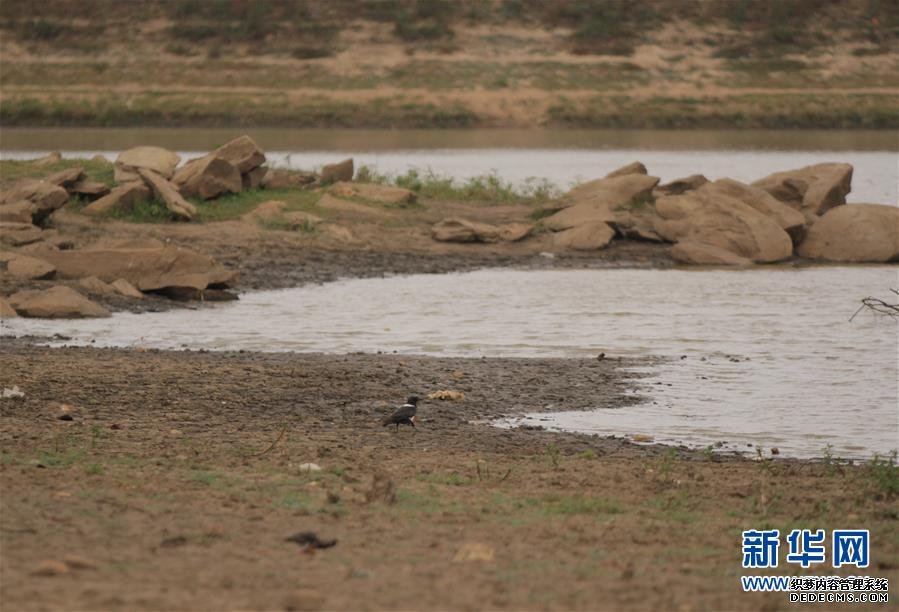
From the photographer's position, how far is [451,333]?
1362 centimetres

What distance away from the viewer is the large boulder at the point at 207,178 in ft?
64.3

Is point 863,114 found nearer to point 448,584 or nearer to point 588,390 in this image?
point 588,390

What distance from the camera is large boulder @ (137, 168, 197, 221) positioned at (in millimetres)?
18594

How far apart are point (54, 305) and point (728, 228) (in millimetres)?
9455

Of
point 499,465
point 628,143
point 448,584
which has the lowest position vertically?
point 628,143

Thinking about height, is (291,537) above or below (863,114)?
above

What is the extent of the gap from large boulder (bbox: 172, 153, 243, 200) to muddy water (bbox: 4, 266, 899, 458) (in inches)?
140

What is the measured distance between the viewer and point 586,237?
19.4 metres

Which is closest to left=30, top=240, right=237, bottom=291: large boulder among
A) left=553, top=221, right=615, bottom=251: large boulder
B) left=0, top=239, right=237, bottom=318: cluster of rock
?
left=0, top=239, right=237, bottom=318: cluster of rock

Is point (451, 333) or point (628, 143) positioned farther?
point (628, 143)

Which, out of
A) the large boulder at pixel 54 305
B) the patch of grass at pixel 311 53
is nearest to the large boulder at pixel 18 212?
the large boulder at pixel 54 305

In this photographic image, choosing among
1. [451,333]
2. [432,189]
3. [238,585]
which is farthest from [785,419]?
[432,189]

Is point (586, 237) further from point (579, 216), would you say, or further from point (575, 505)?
point (575, 505)

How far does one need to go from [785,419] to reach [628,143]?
112 ft
